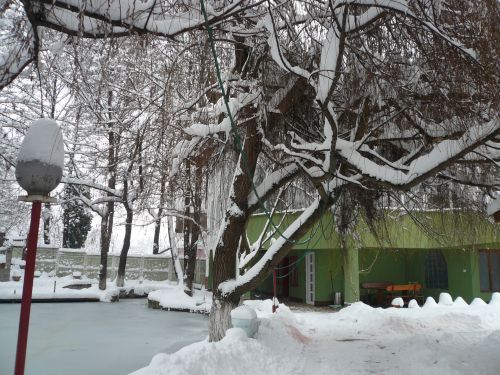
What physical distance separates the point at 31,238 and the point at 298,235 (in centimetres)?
449

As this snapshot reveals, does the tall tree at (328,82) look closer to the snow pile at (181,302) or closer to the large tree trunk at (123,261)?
the snow pile at (181,302)

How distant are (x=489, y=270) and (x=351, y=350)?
11.5 m

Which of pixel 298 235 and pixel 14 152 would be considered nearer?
pixel 298 235

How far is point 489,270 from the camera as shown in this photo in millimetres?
16750

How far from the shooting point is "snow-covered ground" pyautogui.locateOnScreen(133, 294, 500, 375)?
5352 mm

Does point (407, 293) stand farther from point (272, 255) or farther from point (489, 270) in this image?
point (272, 255)

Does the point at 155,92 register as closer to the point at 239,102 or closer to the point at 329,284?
the point at 239,102

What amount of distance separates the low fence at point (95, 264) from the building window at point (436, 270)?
11.4 metres

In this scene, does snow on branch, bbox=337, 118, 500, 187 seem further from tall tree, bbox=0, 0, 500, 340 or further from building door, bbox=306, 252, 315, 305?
building door, bbox=306, 252, 315, 305

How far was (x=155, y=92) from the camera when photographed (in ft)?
24.4

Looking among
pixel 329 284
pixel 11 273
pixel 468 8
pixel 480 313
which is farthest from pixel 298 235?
pixel 11 273

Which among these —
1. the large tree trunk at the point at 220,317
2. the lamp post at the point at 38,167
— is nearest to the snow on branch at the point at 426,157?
the lamp post at the point at 38,167

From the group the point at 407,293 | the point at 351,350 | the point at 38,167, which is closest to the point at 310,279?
the point at 407,293

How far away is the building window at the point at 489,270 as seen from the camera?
16.5m
